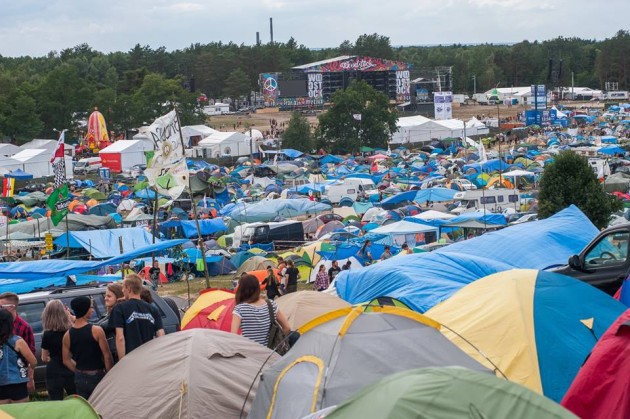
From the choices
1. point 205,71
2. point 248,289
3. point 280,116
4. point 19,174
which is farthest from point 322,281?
point 205,71

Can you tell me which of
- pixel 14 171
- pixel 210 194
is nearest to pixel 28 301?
pixel 210 194

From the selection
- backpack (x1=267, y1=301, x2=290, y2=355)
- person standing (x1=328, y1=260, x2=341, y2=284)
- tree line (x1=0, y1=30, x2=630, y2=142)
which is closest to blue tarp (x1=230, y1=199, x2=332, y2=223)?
person standing (x1=328, y1=260, x2=341, y2=284)

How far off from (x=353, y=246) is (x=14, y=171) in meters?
31.9

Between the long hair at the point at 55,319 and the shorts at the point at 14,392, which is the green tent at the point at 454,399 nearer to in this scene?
the shorts at the point at 14,392

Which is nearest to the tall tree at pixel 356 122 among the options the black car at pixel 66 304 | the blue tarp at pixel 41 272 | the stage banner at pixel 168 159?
the stage banner at pixel 168 159

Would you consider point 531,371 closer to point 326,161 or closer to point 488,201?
point 488,201

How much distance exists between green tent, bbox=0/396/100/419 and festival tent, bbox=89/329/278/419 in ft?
3.90

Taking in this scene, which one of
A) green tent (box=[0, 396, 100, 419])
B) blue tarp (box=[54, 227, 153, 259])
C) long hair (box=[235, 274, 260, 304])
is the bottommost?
blue tarp (box=[54, 227, 153, 259])

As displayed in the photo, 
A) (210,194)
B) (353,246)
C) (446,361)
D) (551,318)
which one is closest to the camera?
(446,361)

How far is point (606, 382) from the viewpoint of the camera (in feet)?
16.3

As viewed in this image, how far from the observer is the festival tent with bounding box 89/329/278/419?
623 cm

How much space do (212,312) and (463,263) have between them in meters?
2.98

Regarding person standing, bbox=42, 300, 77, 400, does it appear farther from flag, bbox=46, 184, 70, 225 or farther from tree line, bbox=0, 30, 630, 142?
tree line, bbox=0, 30, 630, 142

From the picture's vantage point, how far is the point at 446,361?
573 cm
